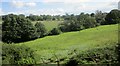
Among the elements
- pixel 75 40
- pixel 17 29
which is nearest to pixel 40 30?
pixel 17 29

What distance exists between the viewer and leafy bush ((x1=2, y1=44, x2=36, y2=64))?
2463cm

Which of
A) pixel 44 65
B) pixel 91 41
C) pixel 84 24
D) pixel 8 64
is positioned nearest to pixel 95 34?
pixel 91 41

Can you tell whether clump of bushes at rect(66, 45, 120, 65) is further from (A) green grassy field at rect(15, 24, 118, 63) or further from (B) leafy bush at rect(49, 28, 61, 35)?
(B) leafy bush at rect(49, 28, 61, 35)

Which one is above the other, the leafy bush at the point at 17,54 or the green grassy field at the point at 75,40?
the leafy bush at the point at 17,54

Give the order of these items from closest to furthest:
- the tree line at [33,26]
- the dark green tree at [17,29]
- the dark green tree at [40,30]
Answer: the dark green tree at [17,29] → the tree line at [33,26] → the dark green tree at [40,30]

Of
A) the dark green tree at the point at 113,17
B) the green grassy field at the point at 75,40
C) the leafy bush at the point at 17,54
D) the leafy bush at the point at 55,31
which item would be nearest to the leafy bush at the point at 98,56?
the leafy bush at the point at 17,54

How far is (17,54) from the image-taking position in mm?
25734

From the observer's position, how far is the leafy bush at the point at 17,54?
24.6 meters

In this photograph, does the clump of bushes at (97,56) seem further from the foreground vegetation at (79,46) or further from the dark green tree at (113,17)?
the dark green tree at (113,17)

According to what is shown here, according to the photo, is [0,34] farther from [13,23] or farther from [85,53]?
[85,53]

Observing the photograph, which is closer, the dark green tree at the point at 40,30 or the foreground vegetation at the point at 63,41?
the foreground vegetation at the point at 63,41

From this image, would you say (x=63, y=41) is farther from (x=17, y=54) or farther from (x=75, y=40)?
(x=17, y=54)

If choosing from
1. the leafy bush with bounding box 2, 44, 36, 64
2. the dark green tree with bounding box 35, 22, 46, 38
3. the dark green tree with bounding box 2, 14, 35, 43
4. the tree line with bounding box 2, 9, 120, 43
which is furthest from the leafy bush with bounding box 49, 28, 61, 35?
the leafy bush with bounding box 2, 44, 36, 64

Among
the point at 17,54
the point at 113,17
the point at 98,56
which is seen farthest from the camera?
the point at 113,17
